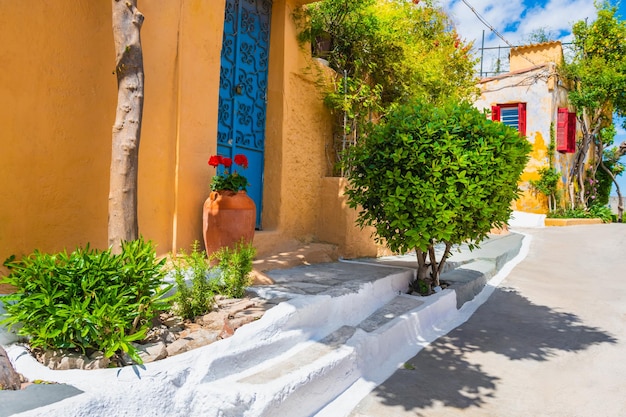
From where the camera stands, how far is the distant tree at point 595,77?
16.8 m

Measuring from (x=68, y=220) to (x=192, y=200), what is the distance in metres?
1.21

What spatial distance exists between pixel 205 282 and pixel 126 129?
1.22m

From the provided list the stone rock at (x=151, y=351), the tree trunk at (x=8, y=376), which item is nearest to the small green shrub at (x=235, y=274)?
the stone rock at (x=151, y=351)

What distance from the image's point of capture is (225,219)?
15.4 feet

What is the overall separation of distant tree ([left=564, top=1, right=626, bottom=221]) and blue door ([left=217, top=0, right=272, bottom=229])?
14964mm

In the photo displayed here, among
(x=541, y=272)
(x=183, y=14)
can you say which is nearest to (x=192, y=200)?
(x=183, y=14)

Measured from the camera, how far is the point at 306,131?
6887mm

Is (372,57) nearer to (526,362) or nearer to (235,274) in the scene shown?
(235,274)

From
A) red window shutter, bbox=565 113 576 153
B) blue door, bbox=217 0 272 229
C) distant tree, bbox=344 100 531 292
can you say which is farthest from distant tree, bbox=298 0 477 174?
red window shutter, bbox=565 113 576 153

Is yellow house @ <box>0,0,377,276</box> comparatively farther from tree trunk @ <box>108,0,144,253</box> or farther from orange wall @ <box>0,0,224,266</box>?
tree trunk @ <box>108,0,144,253</box>

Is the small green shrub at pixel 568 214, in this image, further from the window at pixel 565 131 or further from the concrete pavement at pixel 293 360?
the concrete pavement at pixel 293 360

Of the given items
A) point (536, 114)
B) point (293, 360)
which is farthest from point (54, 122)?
point (536, 114)

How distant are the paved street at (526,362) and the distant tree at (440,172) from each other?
113 cm

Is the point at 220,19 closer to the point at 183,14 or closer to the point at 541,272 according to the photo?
the point at 183,14
